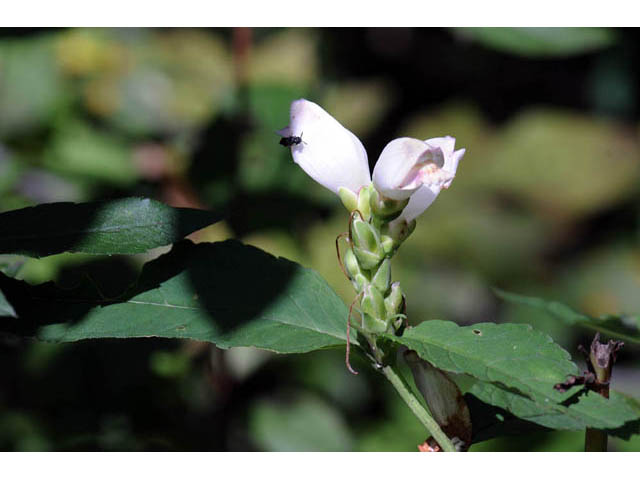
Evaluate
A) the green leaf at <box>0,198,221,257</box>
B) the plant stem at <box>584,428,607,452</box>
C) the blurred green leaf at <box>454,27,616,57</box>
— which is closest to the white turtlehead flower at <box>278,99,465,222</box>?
the green leaf at <box>0,198,221,257</box>

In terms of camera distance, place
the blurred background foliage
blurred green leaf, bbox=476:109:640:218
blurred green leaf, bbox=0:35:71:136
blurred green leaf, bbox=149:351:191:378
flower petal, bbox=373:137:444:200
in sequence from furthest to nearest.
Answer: blurred green leaf, bbox=476:109:640:218
blurred green leaf, bbox=0:35:71:136
blurred green leaf, bbox=149:351:191:378
the blurred background foliage
flower petal, bbox=373:137:444:200

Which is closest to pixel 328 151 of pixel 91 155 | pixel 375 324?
pixel 375 324

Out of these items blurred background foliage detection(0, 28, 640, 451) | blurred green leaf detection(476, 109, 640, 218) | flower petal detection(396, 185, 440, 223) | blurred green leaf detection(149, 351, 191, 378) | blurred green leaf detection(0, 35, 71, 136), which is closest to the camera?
flower petal detection(396, 185, 440, 223)

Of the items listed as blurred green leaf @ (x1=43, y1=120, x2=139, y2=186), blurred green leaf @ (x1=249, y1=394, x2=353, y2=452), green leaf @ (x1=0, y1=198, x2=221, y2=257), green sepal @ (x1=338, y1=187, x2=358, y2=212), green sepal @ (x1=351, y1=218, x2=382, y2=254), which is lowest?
blurred green leaf @ (x1=249, y1=394, x2=353, y2=452)

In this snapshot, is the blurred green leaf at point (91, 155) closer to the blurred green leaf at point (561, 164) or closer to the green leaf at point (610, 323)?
the green leaf at point (610, 323)

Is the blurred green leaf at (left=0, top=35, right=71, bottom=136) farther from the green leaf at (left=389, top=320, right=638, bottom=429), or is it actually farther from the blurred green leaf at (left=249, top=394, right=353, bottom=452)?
the green leaf at (left=389, top=320, right=638, bottom=429)

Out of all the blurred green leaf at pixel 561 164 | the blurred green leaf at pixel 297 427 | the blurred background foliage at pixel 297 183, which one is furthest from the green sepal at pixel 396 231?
the blurred green leaf at pixel 561 164
